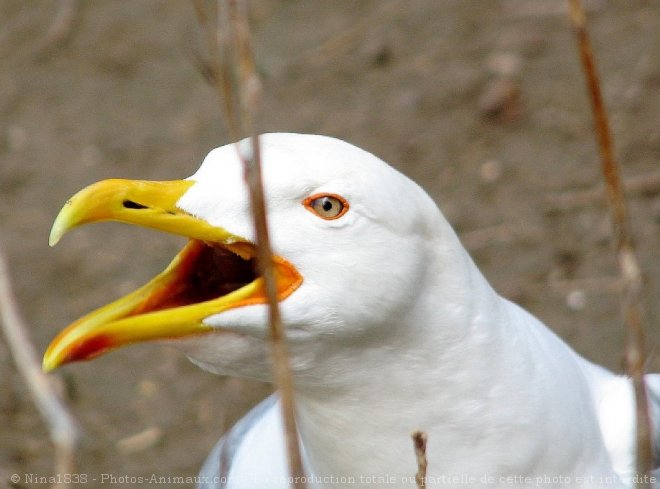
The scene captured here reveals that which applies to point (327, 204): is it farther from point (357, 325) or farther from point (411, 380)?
point (411, 380)

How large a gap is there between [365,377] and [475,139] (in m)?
3.11

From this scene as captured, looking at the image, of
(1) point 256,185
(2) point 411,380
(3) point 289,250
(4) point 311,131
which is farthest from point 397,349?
(4) point 311,131

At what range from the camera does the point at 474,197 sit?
15.6 ft

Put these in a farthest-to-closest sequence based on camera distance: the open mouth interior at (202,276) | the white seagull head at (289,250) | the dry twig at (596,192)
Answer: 1. the dry twig at (596,192)
2. the open mouth interior at (202,276)
3. the white seagull head at (289,250)

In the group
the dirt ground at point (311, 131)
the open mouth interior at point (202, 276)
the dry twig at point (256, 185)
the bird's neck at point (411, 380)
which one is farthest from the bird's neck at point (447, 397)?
the dirt ground at point (311, 131)

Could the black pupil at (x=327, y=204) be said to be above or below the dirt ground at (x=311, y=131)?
below

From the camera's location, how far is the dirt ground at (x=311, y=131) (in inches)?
164

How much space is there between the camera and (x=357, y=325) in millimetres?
1862

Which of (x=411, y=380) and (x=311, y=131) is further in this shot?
(x=311, y=131)

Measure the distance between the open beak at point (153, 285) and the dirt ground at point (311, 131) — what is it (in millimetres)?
2064

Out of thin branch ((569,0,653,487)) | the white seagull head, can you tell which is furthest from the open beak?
thin branch ((569,0,653,487))

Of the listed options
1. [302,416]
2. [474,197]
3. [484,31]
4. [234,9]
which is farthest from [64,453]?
[484,31]

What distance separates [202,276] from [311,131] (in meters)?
3.26

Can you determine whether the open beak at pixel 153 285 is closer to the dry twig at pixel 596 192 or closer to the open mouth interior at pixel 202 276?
the open mouth interior at pixel 202 276
